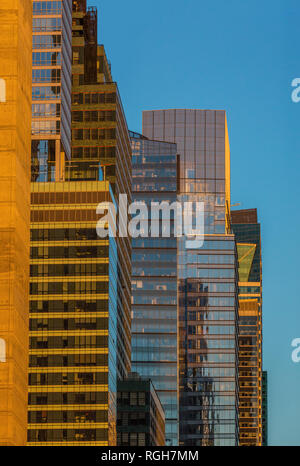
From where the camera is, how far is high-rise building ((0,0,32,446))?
71.5 meters

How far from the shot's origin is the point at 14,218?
73.1 meters

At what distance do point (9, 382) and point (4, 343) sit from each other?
2.33 m

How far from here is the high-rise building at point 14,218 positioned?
7150cm

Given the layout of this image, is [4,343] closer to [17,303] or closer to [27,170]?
[17,303]

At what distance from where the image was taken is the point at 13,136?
244 ft

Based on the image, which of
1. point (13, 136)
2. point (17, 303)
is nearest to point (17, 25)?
point (13, 136)

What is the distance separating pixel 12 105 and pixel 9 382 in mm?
16944

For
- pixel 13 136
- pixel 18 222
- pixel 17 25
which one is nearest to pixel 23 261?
pixel 18 222

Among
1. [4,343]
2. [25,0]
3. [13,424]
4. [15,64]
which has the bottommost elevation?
[13,424]
